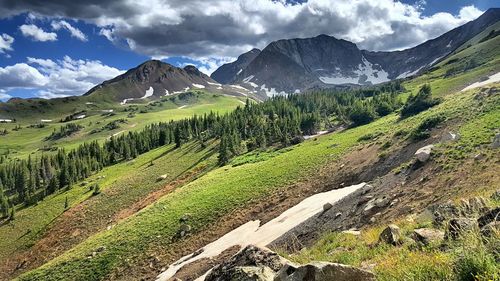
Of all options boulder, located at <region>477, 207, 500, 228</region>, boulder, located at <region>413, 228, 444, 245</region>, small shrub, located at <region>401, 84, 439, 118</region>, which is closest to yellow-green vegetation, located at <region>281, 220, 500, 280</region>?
boulder, located at <region>413, 228, 444, 245</region>

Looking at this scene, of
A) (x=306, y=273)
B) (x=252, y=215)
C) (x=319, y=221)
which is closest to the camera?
(x=306, y=273)

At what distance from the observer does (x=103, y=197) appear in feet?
293

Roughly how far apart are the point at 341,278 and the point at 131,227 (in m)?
46.6

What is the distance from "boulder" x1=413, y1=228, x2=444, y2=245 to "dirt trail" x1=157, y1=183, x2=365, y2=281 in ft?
72.9

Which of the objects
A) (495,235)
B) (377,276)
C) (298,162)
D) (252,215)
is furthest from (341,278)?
(298,162)

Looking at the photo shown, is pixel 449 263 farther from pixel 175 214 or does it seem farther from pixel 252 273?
pixel 175 214

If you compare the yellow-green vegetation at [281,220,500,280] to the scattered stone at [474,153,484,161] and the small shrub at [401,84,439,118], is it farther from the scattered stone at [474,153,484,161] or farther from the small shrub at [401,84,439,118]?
the small shrub at [401,84,439,118]

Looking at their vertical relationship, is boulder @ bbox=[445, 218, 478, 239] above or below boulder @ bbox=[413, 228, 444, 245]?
above

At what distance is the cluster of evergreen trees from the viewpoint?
11141 cm

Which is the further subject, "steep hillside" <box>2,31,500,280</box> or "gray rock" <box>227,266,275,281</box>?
"steep hillside" <box>2,31,500,280</box>

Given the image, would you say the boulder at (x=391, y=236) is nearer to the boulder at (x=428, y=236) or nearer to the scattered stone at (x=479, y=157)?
the boulder at (x=428, y=236)

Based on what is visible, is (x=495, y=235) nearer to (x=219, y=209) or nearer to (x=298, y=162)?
(x=219, y=209)

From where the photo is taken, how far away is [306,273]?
9609 millimetres

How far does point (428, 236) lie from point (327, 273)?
450 centimetres
